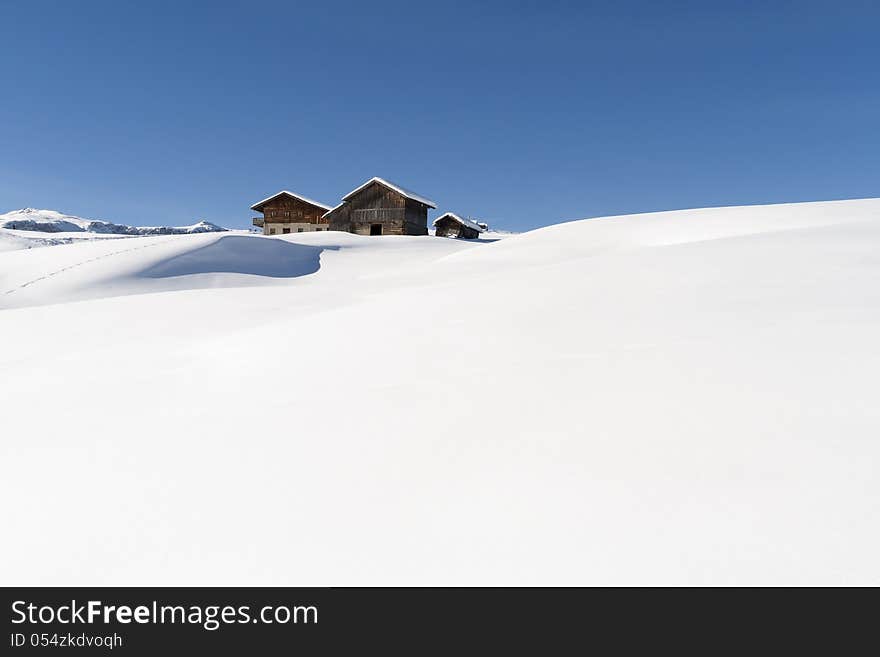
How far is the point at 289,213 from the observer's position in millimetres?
34938

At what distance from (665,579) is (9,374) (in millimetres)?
6070

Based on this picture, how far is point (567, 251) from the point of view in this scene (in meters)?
13.6

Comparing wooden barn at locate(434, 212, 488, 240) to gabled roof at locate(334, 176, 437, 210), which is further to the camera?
wooden barn at locate(434, 212, 488, 240)

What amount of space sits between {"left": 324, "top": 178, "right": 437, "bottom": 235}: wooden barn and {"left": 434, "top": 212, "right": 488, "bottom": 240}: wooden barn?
26.9 feet

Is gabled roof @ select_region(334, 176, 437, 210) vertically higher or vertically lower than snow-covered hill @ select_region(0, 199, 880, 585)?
higher

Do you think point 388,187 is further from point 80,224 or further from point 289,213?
point 80,224

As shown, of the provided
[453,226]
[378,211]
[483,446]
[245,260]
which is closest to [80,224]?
[453,226]

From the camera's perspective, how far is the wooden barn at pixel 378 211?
30.2m

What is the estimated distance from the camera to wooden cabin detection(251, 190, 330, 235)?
34312 millimetres

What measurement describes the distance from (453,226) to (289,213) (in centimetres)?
1399
